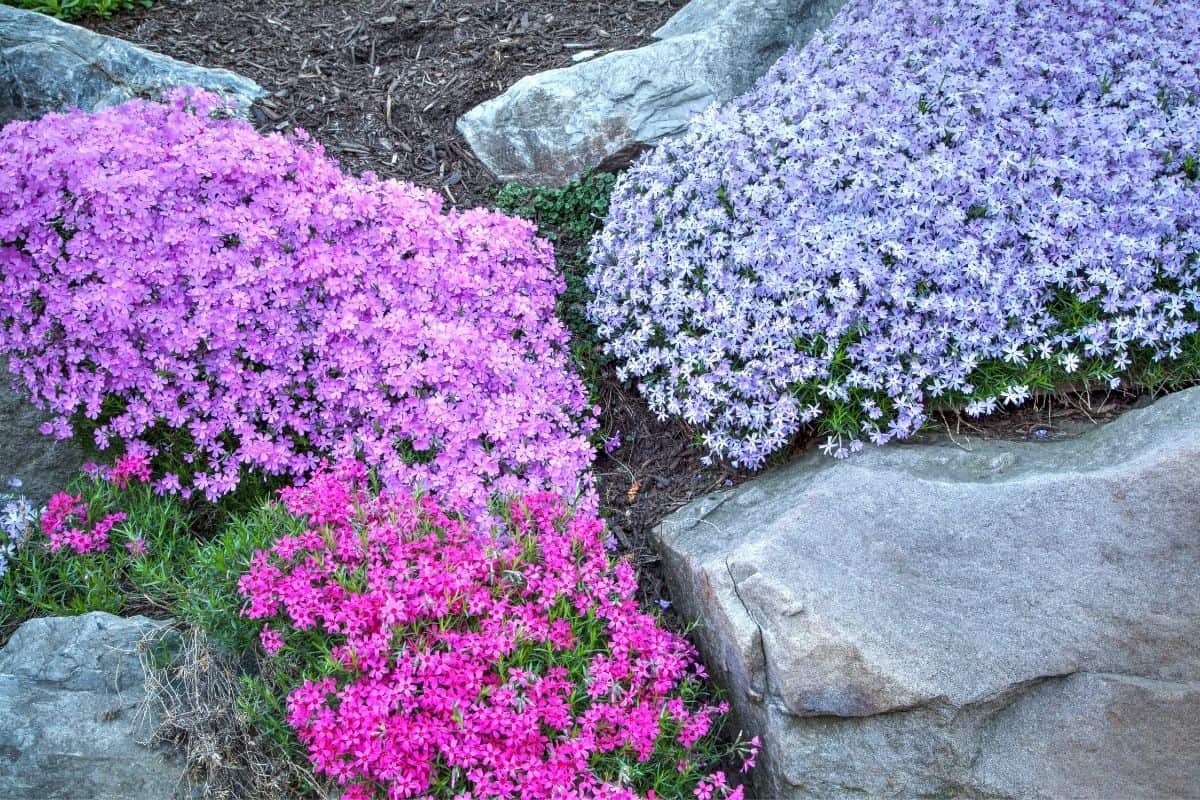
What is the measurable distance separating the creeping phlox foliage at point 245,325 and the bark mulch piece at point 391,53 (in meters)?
1.27

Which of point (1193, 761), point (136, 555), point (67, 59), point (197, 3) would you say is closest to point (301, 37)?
point (197, 3)

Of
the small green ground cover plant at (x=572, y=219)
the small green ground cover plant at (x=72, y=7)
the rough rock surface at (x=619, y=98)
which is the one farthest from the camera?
the small green ground cover plant at (x=72, y=7)

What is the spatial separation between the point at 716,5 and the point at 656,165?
1.66 meters

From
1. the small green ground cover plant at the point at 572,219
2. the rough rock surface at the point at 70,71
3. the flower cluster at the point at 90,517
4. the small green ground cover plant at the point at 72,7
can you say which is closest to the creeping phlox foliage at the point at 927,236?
the small green ground cover plant at the point at 572,219

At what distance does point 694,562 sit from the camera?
3.45 m

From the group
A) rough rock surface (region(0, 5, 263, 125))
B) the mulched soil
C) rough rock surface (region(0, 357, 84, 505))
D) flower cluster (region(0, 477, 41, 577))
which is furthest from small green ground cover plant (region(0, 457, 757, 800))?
rough rock surface (region(0, 5, 263, 125))

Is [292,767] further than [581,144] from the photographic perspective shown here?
No

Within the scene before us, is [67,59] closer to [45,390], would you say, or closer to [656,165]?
[45,390]

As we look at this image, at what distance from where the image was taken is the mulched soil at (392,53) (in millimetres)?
5438

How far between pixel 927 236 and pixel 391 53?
12.1 feet

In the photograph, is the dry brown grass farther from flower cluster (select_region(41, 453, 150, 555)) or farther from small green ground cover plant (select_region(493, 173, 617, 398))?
small green ground cover plant (select_region(493, 173, 617, 398))

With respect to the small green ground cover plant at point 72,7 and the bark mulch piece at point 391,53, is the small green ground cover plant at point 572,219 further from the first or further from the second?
the small green ground cover plant at point 72,7

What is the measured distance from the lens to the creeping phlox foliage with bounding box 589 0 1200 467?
137 inches

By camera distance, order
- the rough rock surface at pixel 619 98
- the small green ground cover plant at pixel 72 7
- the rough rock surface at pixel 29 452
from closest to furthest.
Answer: the rough rock surface at pixel 29 452, the rough rock surface at pixel 619 98, the small green ground cover plant at pixel 72 7
